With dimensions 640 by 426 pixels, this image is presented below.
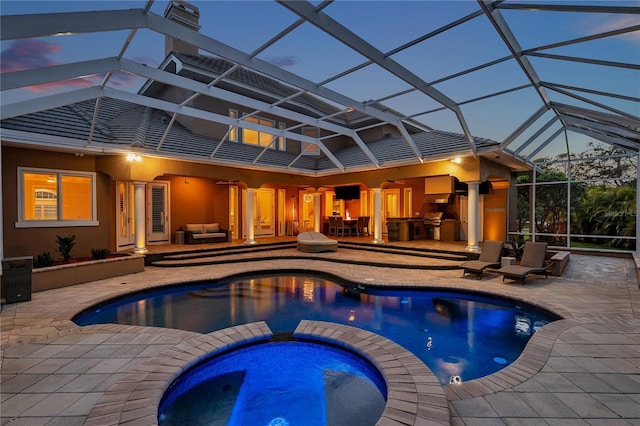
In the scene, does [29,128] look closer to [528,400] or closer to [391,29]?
[391,29]


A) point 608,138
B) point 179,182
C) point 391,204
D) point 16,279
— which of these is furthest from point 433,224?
point 16,279

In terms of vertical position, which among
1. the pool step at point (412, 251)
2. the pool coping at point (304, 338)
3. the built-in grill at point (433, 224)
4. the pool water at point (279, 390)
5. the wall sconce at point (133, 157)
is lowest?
the pool water at point (279, 390)

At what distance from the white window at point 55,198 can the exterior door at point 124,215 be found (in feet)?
3.23

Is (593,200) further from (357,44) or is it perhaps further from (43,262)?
(43,262)

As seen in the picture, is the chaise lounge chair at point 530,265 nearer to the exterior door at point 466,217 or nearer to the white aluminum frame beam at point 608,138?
the white aluminum frame beam at point 608,138

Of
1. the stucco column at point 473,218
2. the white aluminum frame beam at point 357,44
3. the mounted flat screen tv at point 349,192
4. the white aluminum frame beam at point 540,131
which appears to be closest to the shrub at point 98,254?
the white aluminum frame beam at point 357,44

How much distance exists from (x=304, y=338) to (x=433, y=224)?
11.0 m

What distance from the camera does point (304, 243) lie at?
39.0ft

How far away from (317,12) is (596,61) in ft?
13.9

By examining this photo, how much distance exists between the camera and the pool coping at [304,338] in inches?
97.6

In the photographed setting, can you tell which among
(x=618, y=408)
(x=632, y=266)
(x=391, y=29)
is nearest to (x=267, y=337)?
(x=618, y=408)


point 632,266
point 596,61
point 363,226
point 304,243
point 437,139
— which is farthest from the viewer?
point 363,226


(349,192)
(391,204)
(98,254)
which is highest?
(349,192)

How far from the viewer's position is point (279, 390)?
11.5 feet
